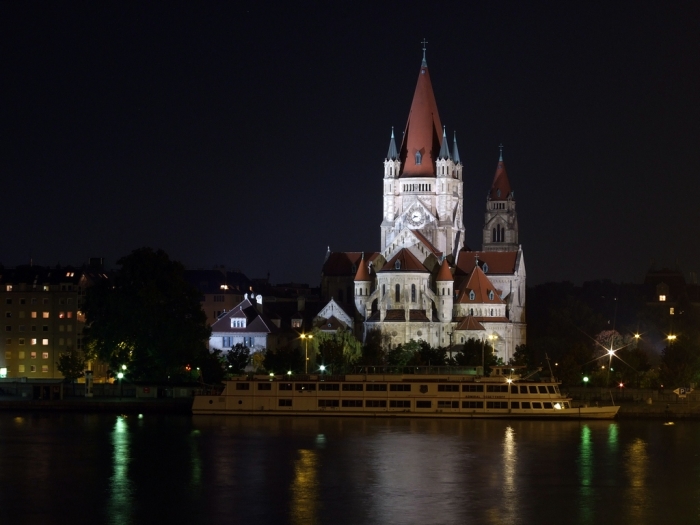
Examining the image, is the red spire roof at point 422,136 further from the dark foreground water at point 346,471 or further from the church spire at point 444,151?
the dark foreground water at point 346,471

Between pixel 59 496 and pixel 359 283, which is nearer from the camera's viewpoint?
pixel 59 496

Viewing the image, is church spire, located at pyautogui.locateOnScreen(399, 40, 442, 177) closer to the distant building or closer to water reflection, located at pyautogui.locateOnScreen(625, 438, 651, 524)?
the distant building

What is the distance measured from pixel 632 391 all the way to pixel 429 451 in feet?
99.6

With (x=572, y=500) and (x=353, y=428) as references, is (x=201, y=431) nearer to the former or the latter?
(x=353, y=428)

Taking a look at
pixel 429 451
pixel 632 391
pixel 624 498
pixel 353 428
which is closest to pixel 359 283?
pixel 632 391

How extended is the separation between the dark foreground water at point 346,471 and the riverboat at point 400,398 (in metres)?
1.97

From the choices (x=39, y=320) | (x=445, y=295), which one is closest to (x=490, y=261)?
(x=445, y=295)

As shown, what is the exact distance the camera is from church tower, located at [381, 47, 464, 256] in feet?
471

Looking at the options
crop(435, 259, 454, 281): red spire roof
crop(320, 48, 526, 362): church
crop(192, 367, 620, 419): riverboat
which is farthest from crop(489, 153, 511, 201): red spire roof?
crop(192, 367, 620, 419): riverboat

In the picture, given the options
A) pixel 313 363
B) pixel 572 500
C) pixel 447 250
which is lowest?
pixel 572 500

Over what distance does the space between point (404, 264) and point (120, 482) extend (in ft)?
212

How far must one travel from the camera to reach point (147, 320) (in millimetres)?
114688

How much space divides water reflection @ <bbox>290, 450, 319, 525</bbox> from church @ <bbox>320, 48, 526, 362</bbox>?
5041cm

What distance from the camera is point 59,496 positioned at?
68.1m
